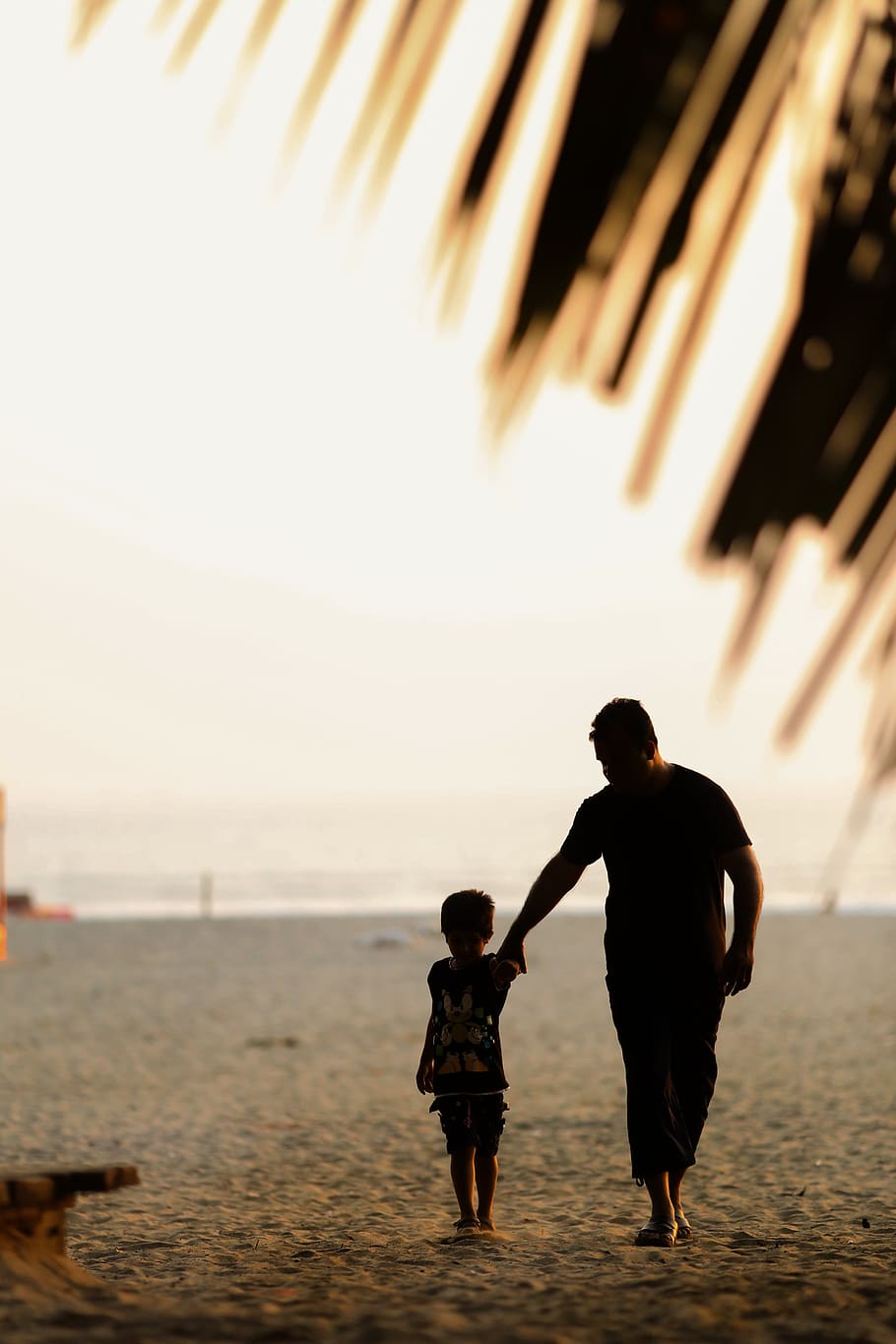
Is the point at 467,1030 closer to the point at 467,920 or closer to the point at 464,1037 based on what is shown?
the point at 464,1037

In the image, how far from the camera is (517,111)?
0.93 metres

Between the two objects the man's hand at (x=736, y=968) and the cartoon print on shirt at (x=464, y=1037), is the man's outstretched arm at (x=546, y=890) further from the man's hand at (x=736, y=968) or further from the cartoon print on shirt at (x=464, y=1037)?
the man's hand at (x=736, y=968)

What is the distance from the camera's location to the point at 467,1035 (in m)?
4.61

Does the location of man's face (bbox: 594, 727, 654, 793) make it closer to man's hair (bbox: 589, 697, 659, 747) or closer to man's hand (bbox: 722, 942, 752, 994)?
man's hair (bbox: 589, 697, 659, 747)

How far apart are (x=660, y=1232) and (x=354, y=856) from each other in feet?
227

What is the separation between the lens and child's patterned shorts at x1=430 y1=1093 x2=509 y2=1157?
4656mm

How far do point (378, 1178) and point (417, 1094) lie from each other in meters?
2.54

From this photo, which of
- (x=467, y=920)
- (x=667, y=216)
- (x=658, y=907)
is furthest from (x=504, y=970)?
(x=667, y=216)

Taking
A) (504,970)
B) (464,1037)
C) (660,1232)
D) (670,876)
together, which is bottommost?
(660,1232)

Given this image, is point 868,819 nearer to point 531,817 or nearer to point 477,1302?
point 477,1302

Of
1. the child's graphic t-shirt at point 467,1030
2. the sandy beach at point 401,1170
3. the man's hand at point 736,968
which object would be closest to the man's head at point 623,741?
the man's hand at point 736,968

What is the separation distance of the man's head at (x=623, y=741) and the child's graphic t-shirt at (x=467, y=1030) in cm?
70

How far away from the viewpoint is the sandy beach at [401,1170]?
3.52 m

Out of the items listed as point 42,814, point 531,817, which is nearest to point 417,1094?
point 531,817
